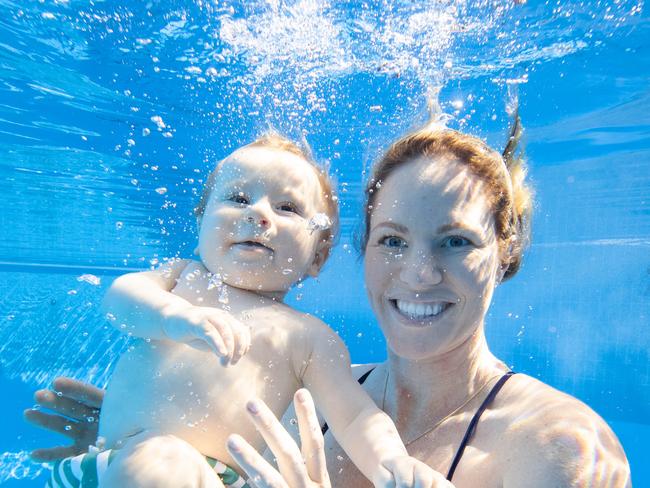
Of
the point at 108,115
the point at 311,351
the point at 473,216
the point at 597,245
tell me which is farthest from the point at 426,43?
the point at 597,245

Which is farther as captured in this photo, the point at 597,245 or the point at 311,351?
the point at 597,245

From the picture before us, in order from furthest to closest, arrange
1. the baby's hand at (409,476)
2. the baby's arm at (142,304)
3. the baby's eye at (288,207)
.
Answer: the baby's eye at (288,207)
the baby's arm at (142,304)
the baby's hand at (409,476)

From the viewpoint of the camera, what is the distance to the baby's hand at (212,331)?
2.24m

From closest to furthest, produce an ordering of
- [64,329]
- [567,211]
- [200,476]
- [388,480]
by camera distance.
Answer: [388,480], [200,476], [567,211], [64,329]

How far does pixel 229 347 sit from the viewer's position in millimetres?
2236

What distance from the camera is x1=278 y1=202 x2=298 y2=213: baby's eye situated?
308cm

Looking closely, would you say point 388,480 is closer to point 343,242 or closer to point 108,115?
point 108,115

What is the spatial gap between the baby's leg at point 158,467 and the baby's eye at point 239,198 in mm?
1326

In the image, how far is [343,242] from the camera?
17938mm

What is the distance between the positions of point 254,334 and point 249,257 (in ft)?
1.39

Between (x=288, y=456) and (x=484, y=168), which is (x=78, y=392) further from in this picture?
(x=484, y=168)

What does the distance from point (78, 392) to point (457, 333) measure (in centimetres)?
262

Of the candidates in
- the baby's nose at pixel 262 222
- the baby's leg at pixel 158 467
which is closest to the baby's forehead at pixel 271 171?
the baby's nose at pixel 262 222

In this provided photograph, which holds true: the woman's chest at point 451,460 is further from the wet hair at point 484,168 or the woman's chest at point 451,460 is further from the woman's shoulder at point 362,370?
the wet hair at point 484,168
